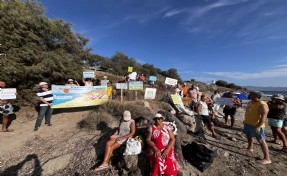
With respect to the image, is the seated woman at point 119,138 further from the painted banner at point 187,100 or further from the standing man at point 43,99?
the painted banner at point 187,100

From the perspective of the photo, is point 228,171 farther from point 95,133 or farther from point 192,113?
point 95,133

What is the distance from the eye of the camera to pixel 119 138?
434cm

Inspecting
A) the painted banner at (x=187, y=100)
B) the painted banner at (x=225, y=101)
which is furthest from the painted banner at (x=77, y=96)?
the painted banner at (x=225, y=101)

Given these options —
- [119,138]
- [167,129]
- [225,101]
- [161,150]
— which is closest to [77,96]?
[119,138]

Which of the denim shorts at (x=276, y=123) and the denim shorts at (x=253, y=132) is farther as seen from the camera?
the denim shorts at (x=276, y=123)

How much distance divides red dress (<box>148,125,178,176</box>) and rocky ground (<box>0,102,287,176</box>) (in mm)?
499

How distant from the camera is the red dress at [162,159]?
3496 millimetres

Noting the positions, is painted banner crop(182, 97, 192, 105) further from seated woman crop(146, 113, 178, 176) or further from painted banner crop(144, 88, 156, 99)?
seated woman crop(146, 113, 178, 176)

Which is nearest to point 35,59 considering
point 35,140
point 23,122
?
point 23,122

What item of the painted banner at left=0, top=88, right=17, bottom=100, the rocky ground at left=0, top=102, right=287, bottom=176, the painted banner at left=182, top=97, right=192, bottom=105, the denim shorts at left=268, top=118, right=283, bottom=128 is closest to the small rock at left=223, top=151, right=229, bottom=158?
the rocky ground at left=0, top=102, right=287, bottom=176

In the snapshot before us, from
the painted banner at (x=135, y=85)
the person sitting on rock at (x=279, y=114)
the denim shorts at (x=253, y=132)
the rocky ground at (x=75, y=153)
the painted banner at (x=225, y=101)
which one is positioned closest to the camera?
the rocky ground at (x=75, y=153)

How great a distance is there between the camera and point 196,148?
14.6 feet

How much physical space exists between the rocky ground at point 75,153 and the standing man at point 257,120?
48 centimetres

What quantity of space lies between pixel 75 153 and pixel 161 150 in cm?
254
